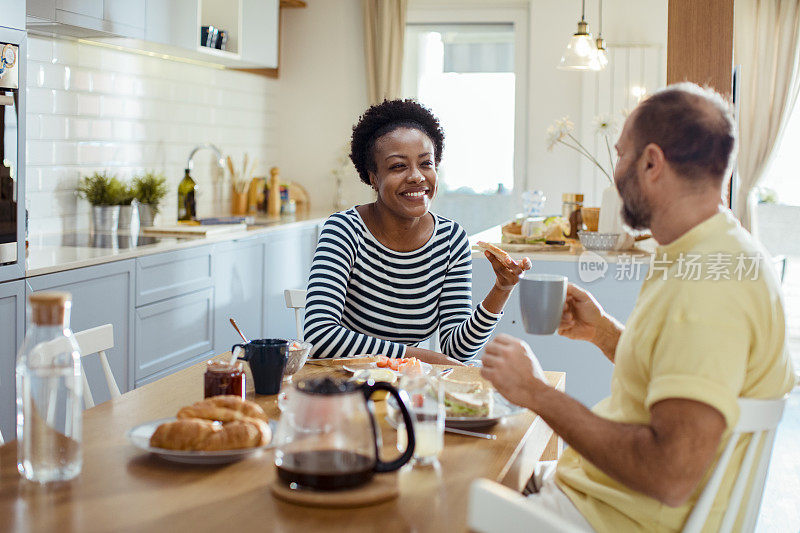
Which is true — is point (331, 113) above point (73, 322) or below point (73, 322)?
above

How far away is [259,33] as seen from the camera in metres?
5.10

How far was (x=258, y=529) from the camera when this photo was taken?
104cm

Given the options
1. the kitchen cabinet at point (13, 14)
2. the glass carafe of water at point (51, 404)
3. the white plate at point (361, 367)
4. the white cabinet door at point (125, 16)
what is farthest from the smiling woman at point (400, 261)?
the white cabinet door at point (125, 16)

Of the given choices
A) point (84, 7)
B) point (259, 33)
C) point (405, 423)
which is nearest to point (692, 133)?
point (405, 423)

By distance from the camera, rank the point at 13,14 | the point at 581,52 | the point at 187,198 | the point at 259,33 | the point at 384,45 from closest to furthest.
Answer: the point at 13,14 < the point at 581,52 < the point at 187,198 < the point at 259,33 < the point at 384,45

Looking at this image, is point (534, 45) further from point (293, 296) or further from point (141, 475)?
point (141, 475)

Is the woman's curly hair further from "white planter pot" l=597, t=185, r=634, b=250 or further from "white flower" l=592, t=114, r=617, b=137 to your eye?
"white flower" l=592, t=114, r=617, b=137

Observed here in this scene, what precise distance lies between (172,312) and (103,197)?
73 centimetres

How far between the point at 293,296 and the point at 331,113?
4.04 metres

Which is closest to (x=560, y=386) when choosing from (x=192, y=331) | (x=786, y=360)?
(x=786, y=360)

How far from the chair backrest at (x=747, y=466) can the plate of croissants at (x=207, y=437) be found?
2.14 feet

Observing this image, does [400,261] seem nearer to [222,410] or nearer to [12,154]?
[222,410]

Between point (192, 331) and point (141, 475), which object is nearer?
point (141, 475)

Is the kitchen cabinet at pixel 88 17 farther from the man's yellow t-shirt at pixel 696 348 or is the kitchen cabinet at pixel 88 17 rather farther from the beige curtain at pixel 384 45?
the man's yellow t-shirt at pixel 696 348
